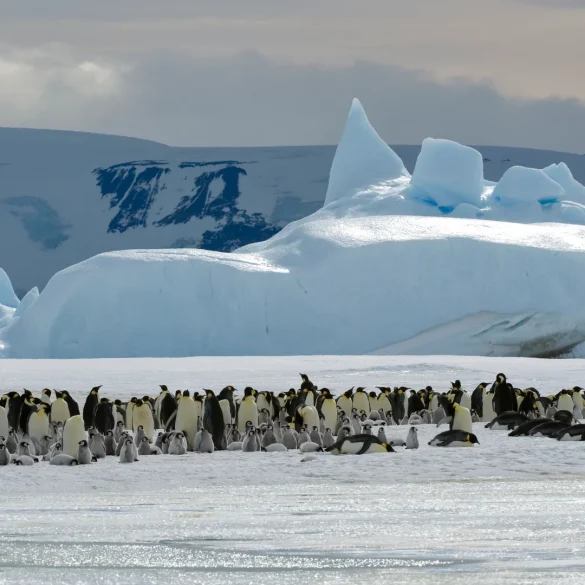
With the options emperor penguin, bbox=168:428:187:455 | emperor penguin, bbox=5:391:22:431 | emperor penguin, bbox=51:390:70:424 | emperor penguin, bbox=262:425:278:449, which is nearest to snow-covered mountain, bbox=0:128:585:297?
emperor penguin, bbox=5:391:22:431

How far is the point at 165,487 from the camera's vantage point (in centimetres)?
944

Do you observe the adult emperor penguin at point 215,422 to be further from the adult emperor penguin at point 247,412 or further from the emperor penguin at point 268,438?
the adult emperor penguin at point 247,412

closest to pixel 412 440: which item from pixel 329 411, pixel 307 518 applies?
pixel 329 411

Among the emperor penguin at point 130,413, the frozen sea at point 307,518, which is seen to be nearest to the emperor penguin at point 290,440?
the frozen sea at point 307,518

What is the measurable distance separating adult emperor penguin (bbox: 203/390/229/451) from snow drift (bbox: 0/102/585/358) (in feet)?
72.7

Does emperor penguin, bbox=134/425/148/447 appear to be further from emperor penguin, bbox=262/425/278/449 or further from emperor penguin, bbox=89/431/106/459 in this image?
A: emperor penguin, bbox=262/425/278/449

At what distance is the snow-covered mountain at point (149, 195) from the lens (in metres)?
82.2

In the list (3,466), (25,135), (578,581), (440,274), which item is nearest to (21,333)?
(440,274)

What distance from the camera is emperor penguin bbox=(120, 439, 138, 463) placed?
10.7 m

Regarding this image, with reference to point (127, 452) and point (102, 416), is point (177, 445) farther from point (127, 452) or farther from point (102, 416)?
point (102, 416)

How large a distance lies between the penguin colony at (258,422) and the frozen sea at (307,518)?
321mm

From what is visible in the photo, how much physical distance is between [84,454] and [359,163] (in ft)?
121

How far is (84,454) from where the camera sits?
35.0 ft

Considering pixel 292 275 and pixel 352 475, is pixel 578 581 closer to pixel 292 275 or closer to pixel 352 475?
pixel 352 475
